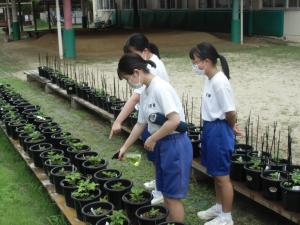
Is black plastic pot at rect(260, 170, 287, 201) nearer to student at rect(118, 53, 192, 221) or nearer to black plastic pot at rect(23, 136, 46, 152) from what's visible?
student at rect(118, 53, 192, 221)

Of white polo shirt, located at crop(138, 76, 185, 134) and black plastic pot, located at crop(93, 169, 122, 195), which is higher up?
white polo shirt, located at crop(138, 76, 185, 134)

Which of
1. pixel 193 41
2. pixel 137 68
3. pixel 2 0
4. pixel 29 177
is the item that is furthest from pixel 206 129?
pixel 2 0

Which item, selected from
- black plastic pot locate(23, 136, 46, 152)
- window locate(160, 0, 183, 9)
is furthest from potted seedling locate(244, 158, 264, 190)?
window locate(160, 0, 183, 9)

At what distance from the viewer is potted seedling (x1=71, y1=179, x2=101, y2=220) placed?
330 cm

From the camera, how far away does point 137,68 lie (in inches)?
111

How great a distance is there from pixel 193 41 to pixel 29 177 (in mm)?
14205

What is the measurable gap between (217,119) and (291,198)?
0.72 m

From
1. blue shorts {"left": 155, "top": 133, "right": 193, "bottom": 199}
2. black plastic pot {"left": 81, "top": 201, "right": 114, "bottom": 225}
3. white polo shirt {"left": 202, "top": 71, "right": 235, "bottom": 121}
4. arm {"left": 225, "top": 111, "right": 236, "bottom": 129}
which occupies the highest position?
white polo shirt {"left": 202, "top": 71, "right": 235, "bottom": 121}

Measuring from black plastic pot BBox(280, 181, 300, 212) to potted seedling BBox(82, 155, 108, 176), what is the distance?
1.58 meters

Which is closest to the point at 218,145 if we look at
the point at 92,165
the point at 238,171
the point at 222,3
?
the point at 238,171

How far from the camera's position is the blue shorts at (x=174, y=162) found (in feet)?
9.58

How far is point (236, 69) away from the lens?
458 inches

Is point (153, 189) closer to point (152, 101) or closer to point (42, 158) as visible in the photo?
point (42, 158)

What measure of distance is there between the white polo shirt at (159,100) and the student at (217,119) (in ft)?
1.07
